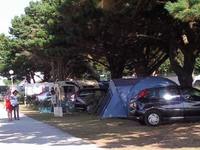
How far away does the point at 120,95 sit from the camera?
86.2ft

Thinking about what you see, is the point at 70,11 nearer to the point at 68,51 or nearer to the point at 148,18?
the point at 148,18

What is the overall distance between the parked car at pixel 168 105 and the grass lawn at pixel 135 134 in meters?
0.39

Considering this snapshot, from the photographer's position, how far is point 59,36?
29.4 metres

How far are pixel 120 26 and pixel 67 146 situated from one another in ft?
27.6

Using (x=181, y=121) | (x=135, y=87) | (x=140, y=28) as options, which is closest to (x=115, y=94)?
(x=135, y=87)

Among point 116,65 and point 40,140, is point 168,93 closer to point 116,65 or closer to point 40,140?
point 40,140

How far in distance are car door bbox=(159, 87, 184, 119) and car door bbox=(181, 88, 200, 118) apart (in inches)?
7.2

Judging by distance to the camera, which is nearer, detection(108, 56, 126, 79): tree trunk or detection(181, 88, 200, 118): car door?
detection(181, 88, 200, 118): car door

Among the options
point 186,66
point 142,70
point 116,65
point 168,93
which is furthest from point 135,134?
point 116,65

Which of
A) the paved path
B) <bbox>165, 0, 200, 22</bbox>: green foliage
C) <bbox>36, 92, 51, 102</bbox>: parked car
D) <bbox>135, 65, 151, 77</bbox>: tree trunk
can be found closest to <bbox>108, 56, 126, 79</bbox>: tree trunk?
<bbox>135, 65, 151, 77</bbox>: tree trunk

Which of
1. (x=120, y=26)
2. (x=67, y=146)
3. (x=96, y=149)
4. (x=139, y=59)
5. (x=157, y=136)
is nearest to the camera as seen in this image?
(x=96, y=149)

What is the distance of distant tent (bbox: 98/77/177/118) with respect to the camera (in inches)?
970

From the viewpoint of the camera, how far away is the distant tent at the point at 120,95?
80.8 ft

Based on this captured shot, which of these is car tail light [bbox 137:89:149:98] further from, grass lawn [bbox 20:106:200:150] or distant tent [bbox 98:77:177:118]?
distant tent [bbox 98:77:177:118]
